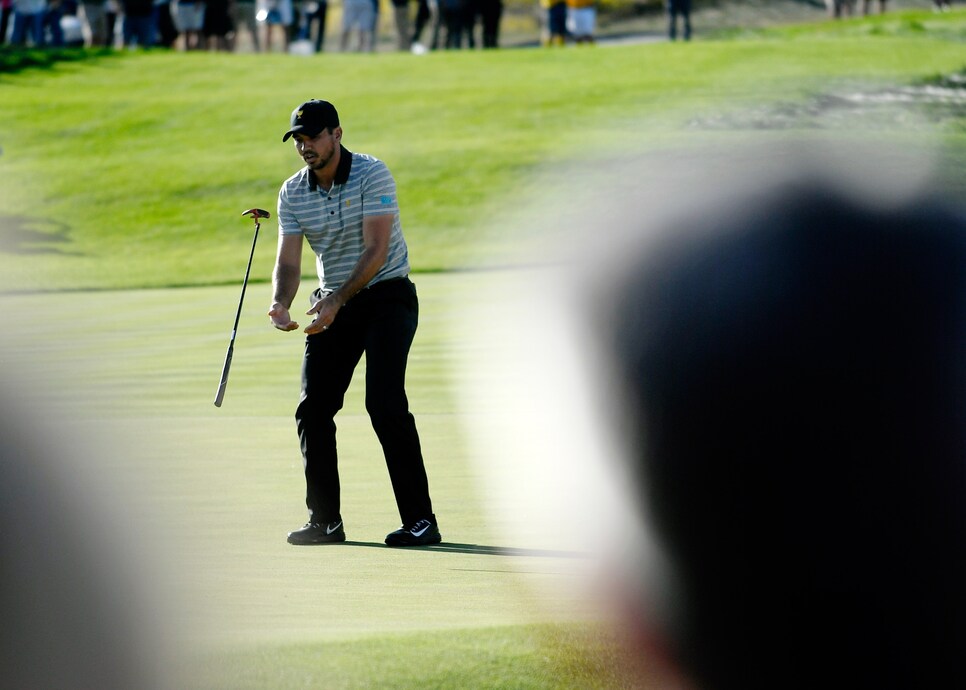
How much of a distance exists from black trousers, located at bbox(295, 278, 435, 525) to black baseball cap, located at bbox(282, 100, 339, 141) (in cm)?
71

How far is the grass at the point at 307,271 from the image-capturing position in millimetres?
5621

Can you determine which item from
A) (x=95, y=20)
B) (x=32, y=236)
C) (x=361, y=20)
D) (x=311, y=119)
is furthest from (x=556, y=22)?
(x=311, y=119)

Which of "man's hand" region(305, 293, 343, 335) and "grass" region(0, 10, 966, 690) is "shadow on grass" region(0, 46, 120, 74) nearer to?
"grass" region(0, 10, 966, 690)

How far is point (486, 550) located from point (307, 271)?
1706 cm

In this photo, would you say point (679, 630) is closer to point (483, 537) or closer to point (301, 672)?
point (301, 672)

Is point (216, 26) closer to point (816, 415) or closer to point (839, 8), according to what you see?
point (839, 8)

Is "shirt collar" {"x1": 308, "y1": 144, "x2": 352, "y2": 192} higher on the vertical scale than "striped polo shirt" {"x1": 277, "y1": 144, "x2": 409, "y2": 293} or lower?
higher

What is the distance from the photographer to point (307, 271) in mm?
23859

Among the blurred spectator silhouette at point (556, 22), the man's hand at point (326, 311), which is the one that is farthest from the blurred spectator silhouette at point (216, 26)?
the man's hand at point (326, 311)

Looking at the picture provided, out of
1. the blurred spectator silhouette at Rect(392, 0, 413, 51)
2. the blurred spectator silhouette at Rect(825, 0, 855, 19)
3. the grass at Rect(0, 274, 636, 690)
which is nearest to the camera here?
the grass at Rect(0, 274, 636, 690)

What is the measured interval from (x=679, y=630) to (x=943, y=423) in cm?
105

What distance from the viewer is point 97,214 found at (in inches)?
1156

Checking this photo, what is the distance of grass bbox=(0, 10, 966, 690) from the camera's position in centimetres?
562

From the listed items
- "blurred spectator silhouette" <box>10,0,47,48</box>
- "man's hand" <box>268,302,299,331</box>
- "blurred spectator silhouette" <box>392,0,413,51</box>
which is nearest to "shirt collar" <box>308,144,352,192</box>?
"man's hand" <box>268,302,299,331</box>
